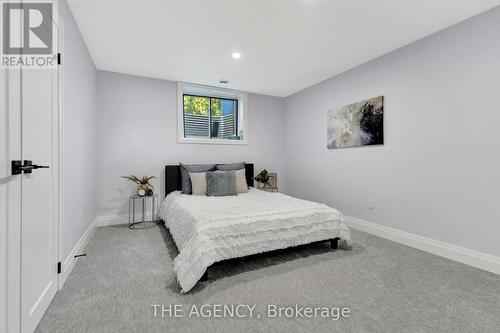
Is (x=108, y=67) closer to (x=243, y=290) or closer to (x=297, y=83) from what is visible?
(x=297, y=83)

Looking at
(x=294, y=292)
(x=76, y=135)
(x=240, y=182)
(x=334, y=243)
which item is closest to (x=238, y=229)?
(x=294, y=292)

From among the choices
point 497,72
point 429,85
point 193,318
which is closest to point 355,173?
point 429,85

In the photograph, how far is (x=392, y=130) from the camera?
9.98ft

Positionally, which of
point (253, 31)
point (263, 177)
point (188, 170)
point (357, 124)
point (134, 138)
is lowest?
point (263, 177)

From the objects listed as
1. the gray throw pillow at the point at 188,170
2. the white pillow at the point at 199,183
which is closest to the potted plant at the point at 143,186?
the gray throw pillow at the point at 188,170

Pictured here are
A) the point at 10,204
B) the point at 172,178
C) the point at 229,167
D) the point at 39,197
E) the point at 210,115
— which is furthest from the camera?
the point at 210,115

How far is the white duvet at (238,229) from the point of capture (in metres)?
1.94

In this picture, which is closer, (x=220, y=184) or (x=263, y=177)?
(x=220, y=184)

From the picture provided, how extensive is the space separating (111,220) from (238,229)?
103 inches

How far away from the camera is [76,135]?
2.39 m

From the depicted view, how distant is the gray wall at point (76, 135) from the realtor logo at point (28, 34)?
0.28 m

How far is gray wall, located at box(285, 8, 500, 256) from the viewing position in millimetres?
2234

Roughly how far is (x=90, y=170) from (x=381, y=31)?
4.00 metres

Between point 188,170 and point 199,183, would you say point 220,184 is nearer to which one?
point 199,183
